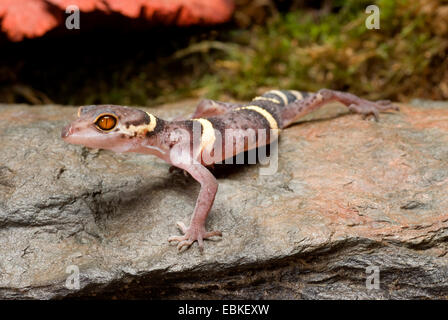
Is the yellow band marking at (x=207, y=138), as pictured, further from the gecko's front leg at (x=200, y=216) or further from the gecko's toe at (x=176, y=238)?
the gecko's toe at (x=176, y=238)

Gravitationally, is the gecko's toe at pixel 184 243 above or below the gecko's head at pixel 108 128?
below

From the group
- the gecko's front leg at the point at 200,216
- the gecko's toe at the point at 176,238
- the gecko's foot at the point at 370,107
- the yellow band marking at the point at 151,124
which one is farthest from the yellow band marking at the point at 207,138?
the gecko's foot at the point at 370,107

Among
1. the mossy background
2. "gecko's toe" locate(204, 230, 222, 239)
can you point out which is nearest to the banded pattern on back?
the mossy background

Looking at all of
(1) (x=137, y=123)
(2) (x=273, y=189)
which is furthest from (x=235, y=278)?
(1) (x=137, y=123)

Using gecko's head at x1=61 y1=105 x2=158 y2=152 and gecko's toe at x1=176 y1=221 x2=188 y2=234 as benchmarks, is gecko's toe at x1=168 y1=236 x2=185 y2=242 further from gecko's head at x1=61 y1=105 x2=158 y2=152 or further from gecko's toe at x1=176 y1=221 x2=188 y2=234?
gecko's head at x1=61 y1=105 x2=158 y2=152

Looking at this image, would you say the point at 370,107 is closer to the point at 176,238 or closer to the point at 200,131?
the point at 200,131

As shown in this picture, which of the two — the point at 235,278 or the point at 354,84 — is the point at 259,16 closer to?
the point at 354,84
